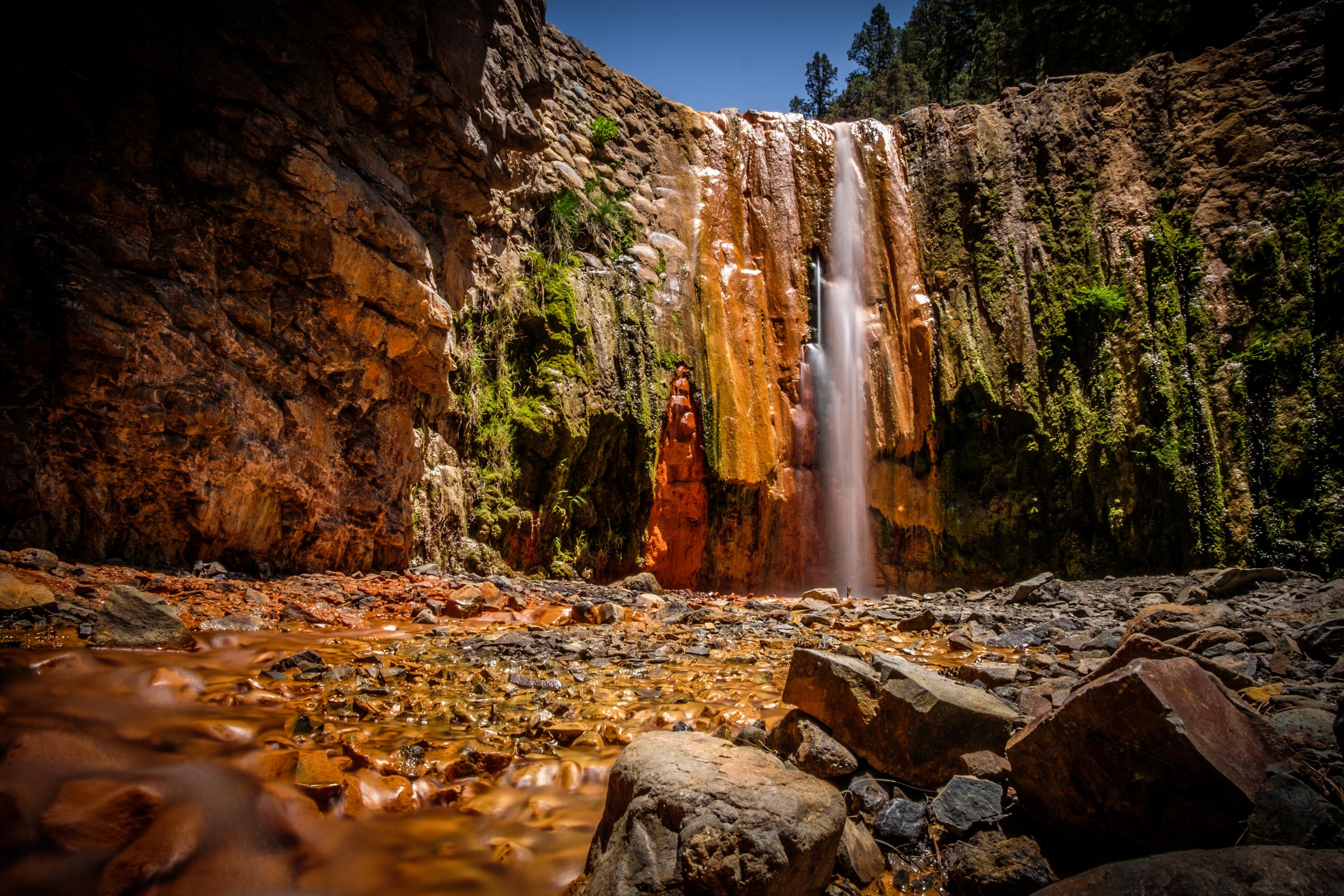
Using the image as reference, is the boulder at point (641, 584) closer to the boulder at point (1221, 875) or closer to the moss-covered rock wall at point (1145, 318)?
the moss-covered rock wall at point (1145, 318)

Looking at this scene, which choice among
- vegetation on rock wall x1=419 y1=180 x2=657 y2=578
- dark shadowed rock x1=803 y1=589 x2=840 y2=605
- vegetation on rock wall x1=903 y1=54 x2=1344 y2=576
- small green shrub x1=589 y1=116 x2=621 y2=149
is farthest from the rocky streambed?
small green shrub x1=589 y1=116 x2=621 y2=149

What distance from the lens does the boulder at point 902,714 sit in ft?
8.43

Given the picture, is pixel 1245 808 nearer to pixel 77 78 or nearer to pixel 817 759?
pixel 817 759

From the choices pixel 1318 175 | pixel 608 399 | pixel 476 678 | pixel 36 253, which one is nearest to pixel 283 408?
pixel 36 253

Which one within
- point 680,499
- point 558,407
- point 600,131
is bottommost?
point 680,499

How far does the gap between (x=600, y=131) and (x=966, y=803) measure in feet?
48.1

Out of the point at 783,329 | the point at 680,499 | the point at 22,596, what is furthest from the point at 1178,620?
the point at 783,329

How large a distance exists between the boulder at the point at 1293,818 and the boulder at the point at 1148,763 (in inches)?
1.6

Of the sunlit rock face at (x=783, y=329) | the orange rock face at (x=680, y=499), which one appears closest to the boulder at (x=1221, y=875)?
the orange rock face at (x=680, y=499)

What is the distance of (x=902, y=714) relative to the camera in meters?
2.65

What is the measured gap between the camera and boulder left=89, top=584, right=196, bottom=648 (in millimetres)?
3423

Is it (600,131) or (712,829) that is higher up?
(600,131)

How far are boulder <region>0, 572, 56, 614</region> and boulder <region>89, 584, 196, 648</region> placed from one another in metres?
0.27

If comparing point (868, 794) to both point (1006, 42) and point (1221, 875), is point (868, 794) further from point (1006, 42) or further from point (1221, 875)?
Answer: point (1006, 42)
